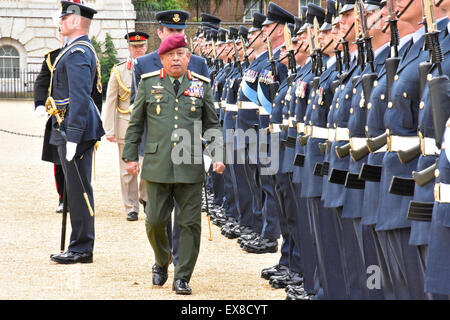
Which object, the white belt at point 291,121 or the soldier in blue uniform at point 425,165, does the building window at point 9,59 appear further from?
the soldier in blue uniform at point 425,165

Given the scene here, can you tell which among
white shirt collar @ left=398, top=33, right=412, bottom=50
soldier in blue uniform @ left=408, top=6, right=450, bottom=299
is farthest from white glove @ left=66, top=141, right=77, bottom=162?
soldier in blue uniform @ left=408, top=6, right=450, bottom=299

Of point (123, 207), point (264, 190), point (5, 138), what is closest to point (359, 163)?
point (264, 190)

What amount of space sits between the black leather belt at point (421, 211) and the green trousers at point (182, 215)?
272 cm

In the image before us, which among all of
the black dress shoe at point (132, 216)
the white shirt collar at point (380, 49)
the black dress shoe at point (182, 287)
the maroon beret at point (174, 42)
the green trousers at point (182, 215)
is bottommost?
the black dress shoe at point (182, 287)

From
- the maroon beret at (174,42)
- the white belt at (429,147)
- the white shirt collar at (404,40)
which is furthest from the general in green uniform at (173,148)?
the white belt at (429,147)

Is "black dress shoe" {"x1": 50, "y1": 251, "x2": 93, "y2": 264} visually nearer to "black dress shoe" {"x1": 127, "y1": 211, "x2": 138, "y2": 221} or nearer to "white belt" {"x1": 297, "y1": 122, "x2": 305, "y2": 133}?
"white belt" {"x1": 297, "y1": 122, "x2": 305, "y2": 133}

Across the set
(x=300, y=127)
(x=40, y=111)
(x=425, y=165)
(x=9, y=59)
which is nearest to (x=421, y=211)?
(x=425, y=165)

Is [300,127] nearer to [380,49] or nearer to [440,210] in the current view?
[380,49]

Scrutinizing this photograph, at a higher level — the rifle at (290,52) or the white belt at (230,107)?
the rifle at (290,52)

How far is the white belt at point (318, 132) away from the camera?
6102mm

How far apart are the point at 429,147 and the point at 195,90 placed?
290 centimetres

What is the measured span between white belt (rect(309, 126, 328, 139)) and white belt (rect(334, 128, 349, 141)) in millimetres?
514

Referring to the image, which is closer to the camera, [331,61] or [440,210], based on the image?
[440,210]

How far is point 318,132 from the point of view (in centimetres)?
615
